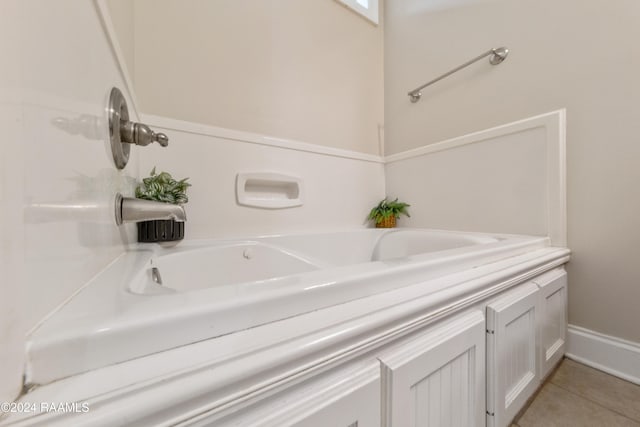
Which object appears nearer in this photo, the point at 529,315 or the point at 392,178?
the point at 529,315

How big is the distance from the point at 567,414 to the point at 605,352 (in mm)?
408

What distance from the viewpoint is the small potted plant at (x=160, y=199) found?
2.86 feet

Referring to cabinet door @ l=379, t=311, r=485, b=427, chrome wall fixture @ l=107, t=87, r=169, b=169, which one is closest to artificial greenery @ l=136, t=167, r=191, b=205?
chrome wall fixture @ l=107, t=87, r=169, b=169

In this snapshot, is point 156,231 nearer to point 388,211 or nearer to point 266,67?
point 266,67

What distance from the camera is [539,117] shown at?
107 centimetres

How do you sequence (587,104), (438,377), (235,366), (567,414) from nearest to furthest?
(235,366), (438,377), (567,414), (587,104)

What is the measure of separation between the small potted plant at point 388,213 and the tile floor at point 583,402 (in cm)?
102

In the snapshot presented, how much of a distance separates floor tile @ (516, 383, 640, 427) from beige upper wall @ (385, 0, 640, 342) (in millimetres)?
357

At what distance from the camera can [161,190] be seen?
0.88 m

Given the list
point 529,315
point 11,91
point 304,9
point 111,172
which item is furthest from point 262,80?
point 529,315

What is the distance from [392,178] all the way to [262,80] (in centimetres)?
110

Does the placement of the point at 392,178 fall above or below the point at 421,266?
above

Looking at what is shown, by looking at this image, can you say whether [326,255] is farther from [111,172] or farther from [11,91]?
[11,91]

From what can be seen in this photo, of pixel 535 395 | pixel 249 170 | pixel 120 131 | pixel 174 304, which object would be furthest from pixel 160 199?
pixel 535 395
